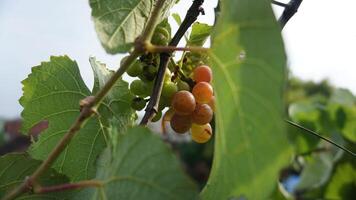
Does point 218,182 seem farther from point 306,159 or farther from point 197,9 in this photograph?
point 306,159

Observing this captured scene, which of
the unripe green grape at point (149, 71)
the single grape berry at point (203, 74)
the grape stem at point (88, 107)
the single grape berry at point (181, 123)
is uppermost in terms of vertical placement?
the grape stem at point (88, 107)

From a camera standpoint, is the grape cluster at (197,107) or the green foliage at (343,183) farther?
the green foliage at (343,183)

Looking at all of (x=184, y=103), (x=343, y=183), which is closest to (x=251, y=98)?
(x=184, y=103)

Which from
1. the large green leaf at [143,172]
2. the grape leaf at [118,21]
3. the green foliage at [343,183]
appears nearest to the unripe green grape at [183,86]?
the grape leaf at [118,21]

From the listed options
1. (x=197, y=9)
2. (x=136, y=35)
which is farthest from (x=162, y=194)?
(x=197, y=9)

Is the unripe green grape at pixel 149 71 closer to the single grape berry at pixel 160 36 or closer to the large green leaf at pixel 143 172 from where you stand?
the single grape berry at pixel 160 36

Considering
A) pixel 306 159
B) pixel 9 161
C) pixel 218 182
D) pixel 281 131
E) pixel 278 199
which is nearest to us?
pixel 281 131

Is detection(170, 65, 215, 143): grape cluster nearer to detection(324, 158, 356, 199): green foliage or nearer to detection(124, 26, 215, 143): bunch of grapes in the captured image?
detection(124, 26, 215, 143): bunch of grapes
